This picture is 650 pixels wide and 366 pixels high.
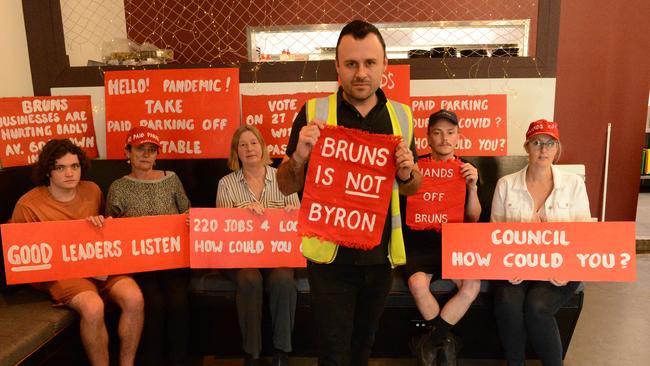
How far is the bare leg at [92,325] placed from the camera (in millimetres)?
1966

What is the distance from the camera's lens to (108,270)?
6.97ft

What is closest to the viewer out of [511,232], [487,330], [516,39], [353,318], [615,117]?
[353,318]

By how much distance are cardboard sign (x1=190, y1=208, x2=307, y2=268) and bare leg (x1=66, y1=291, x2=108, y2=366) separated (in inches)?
18.1

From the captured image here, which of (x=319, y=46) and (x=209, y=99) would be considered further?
(x=319, y=46)

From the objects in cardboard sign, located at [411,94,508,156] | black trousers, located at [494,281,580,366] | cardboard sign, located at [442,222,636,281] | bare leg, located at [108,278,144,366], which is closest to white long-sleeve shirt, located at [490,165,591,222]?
cardboard sign, located at [442,222,636,281]

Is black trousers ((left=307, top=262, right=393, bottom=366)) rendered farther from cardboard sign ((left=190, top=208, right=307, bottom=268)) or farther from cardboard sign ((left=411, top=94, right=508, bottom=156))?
cardboard sign ((left=411, top=94, right=508, bottom=156))

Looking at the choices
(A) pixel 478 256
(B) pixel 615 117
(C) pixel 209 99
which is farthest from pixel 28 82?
(B) pixel 615 117

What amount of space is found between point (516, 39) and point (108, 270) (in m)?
4.26

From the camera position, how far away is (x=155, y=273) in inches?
89.0

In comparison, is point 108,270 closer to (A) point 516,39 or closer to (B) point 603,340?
(B) point 603,340

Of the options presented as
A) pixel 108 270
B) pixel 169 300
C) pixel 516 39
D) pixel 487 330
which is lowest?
pixel 487 330

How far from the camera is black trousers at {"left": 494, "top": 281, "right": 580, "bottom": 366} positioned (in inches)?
76.5

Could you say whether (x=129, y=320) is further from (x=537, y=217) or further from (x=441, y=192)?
(x=537, y=217)

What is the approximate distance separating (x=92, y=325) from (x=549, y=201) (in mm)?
2207
